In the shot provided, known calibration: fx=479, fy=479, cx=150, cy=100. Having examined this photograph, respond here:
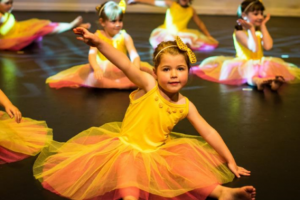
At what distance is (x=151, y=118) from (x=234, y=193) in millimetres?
486

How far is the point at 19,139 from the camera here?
2.37m

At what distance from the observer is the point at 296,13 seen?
7.07 meters

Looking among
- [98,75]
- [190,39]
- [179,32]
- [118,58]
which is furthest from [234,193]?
[179,32]

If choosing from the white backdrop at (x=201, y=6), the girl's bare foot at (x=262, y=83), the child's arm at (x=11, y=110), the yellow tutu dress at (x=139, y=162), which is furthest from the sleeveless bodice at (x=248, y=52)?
the white backdrop at (x=201, y=6)

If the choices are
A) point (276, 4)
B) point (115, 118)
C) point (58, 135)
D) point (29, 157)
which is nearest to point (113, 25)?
point (115, 118)

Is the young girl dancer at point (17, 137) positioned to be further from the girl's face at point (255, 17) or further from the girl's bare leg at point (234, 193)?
the girl's face at point (255, 17)

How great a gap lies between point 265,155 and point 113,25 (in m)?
1.59

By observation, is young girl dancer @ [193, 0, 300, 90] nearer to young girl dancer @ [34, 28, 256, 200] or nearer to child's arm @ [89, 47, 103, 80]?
child's arm @ [89, 47, 103, 80]

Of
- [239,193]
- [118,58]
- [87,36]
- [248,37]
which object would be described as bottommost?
[239,193]

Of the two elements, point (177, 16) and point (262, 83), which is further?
point (177, 16)

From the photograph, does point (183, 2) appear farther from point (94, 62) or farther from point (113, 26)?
point (94, 62)

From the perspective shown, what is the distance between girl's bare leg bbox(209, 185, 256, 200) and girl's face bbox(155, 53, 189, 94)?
456 millimetres

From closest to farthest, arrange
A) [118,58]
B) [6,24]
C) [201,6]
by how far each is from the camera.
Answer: [118,58]
[6,24]
[201,6]

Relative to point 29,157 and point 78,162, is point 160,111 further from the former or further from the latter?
point 29,157
